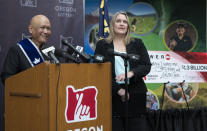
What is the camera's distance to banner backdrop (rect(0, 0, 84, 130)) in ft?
9.98

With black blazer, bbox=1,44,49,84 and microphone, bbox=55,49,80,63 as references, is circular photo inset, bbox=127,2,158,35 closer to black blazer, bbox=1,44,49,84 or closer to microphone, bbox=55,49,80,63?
black blazer, bbox=1,44,49,84

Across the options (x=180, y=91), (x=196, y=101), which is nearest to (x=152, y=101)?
(x=180, y=91)

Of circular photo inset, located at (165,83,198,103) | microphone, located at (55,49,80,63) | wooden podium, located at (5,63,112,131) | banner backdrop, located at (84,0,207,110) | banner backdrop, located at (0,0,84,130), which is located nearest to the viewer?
wooden podium, located at (5,63,112,131)

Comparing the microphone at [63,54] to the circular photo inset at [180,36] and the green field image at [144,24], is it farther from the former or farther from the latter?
the circular photo inset at [180,36]

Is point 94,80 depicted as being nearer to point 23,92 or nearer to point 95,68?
point 95,68

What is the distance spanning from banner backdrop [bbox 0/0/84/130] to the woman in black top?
1013mm

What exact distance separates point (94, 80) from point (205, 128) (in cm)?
241

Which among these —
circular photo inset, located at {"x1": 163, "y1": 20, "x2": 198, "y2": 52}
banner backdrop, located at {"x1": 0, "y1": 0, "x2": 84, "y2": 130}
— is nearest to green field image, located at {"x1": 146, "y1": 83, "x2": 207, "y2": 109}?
circular photo inset, located at {"x1": 163, "y1": 20, "x2": 198, "y2": 52}

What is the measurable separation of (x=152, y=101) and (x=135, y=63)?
4.99 feet

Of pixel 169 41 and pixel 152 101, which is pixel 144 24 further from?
pixel 152 101

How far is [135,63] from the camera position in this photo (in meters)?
2.49

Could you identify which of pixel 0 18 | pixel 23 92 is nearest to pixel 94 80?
pixel 23 92

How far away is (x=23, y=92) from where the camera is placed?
1.86m

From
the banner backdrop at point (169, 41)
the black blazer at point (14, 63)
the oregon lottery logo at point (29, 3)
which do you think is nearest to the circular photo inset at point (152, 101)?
the banner backdrop at point (169, 41)
